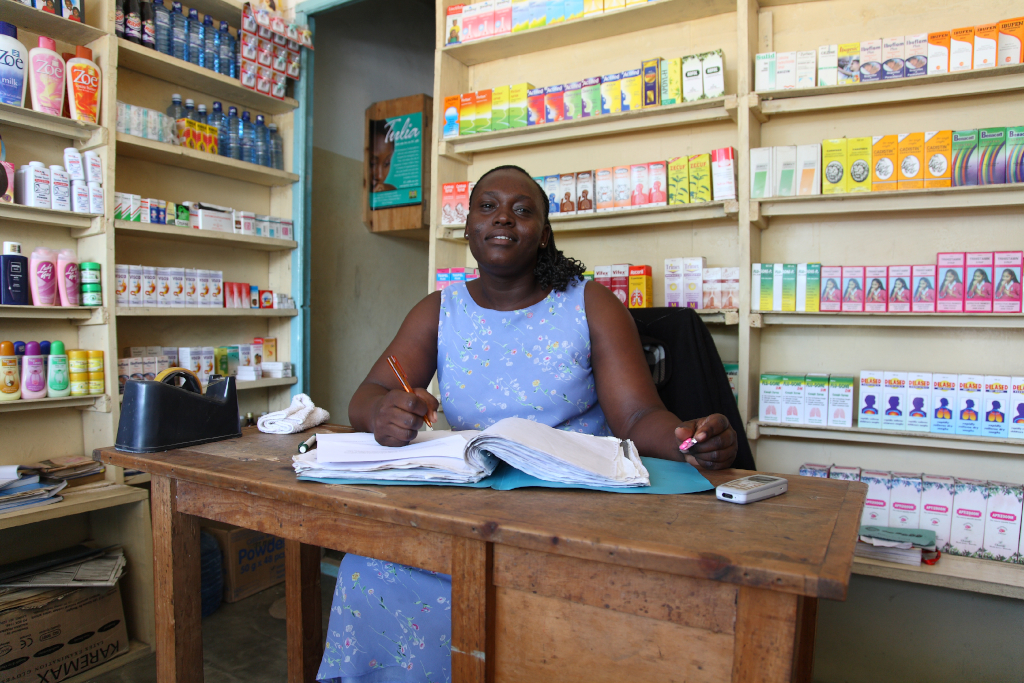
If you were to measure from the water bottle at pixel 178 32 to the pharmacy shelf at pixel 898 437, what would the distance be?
313 cm

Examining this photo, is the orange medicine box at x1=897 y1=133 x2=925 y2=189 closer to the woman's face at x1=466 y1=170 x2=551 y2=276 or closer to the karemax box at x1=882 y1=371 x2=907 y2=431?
the karemax box at x1=882 y1=371 x2=907 y2=431

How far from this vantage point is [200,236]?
307cm

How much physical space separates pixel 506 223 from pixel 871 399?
1.67 metres

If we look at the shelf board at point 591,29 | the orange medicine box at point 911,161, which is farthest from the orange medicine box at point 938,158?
the shelf board at point 591,29

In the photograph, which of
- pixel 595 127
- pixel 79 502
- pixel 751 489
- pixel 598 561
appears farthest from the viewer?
pixel 595 127

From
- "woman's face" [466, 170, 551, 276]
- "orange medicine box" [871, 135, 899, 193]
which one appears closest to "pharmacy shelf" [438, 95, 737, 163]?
"orange medicine box" [871, 135, 899, 193]

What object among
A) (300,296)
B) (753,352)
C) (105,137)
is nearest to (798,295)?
(753,352)

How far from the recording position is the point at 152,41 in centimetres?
289

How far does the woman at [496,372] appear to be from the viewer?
1.35m

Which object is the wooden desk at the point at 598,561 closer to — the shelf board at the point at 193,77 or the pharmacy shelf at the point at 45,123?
the pharmacy shelf at the point at 45,123

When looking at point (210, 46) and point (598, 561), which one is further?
point (210, 46)

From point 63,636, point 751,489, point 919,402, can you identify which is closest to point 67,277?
point 63,636

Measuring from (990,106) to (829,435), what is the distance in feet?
4.63

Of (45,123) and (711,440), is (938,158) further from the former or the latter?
(45,123)
